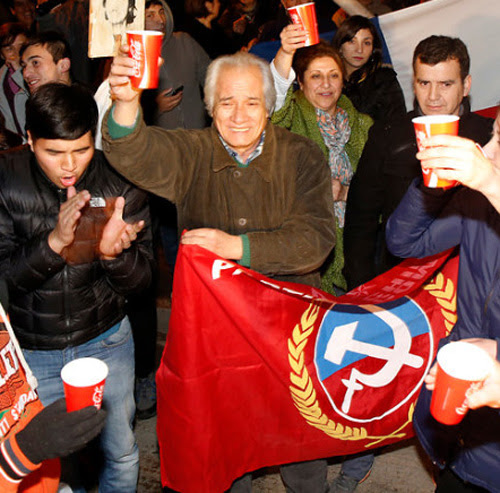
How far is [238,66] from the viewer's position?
2.94m

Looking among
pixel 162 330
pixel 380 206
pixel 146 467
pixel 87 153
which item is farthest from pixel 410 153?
pixel 162 330

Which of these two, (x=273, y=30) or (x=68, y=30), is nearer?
(x=68, y=30)

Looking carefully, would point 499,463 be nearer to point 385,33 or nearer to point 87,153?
point 87,153

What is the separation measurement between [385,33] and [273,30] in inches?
55.2

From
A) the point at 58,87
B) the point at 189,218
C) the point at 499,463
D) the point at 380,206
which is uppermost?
the point at 58,87

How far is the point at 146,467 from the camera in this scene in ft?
13.0

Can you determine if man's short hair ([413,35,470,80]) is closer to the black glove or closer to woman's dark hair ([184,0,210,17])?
Result: the black glove

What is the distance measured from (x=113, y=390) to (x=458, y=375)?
5.91 feet

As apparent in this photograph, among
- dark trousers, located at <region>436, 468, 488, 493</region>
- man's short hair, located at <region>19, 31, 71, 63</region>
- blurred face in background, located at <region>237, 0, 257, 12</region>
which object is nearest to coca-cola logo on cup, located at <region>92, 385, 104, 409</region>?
dark trousers, located at <region>436, 468, 488, 493</region>

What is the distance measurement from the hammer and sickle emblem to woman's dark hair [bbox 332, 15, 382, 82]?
2.35 meters

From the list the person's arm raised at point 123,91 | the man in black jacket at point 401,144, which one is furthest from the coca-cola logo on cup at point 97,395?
the man in black jacket at point 401,144

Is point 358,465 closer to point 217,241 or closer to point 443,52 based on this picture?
point 217,241

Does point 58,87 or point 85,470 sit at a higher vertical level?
point 58,87

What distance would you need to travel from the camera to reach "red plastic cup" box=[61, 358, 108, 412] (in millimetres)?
1928
